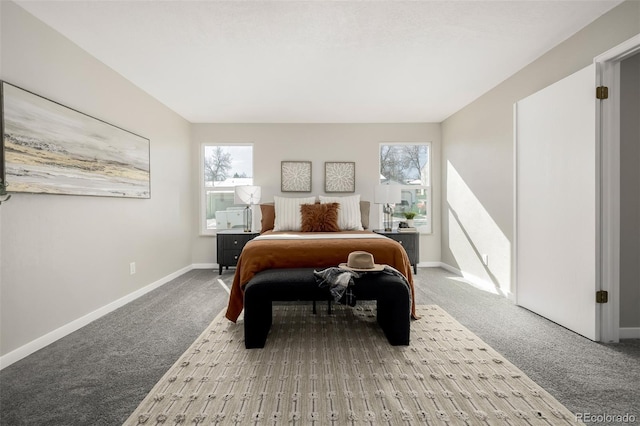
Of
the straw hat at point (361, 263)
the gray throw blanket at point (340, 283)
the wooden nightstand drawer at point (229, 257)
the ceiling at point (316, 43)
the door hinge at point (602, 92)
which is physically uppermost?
the ceiling at point (316, 43)

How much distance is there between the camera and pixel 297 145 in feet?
16.9

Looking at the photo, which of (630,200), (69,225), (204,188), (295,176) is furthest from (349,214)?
(69,225)

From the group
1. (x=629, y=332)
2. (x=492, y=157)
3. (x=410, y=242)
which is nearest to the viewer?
(x=629, y=332)

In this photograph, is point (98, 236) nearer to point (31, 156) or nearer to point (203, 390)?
point (31, 156)

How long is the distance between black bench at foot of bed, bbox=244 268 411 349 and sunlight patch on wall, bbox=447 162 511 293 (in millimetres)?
1941

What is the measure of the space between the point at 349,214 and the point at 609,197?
2697mm

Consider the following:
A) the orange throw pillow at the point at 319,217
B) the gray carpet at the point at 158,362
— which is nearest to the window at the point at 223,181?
the orange throw pillow at the point at 319,217

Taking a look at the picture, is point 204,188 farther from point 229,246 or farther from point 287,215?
point 287,215

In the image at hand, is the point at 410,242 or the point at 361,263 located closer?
the point at 361,263

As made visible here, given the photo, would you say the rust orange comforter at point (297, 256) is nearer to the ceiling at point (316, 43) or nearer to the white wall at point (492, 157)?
the white wall at point (492, 157)

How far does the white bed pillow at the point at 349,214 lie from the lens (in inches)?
168

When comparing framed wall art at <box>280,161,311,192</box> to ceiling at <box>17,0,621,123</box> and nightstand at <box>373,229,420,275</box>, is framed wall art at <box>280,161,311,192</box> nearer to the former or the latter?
ceiling at <box>17,0,621,123</box>

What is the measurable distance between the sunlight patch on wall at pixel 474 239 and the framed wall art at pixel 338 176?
161 centimetres

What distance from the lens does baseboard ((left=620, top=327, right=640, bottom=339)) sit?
236cm
